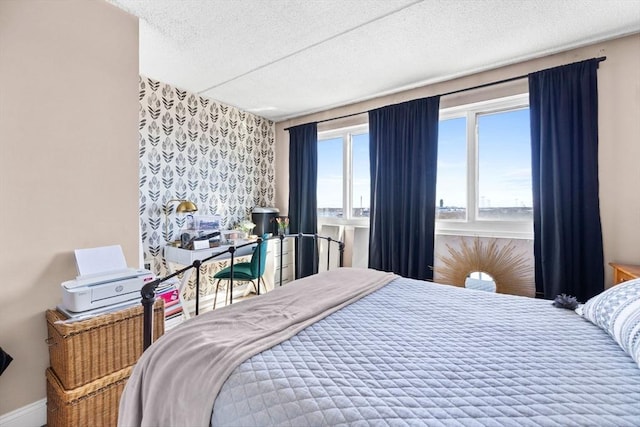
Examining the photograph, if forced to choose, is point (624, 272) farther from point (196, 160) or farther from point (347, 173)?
point (196, 160)

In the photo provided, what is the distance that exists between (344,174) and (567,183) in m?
2.15

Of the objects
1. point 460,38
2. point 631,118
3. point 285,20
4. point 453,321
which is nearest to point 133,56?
point 285,20

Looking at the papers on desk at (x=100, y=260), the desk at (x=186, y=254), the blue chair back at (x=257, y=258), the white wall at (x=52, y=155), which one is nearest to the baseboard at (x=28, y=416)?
the white wall at (x=52, y=155)

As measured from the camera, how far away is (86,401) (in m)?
1.39

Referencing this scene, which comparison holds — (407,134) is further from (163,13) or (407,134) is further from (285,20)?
(163,13)

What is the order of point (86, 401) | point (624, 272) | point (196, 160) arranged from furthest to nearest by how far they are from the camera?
point (196, 160)
point (624, 272)
point (86, 401)

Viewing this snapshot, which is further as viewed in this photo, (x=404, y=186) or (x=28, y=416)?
(x=404, y=186)

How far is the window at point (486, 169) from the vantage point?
99.0 inches

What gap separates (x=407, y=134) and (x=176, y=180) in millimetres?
2454

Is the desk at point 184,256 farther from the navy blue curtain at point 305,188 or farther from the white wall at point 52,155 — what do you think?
the navy blue curtain at point 305,188

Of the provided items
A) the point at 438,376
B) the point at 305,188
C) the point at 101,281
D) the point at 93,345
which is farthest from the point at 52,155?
the point at 305,188

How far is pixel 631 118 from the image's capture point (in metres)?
2.03

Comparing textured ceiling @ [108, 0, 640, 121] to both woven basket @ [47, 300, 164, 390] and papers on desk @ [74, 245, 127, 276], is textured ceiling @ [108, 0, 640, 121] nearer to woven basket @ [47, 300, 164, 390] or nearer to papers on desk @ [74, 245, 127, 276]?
papers on desk @ [74, 245, 127, 276]

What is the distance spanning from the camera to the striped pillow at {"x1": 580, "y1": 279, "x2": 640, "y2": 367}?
91 cm
